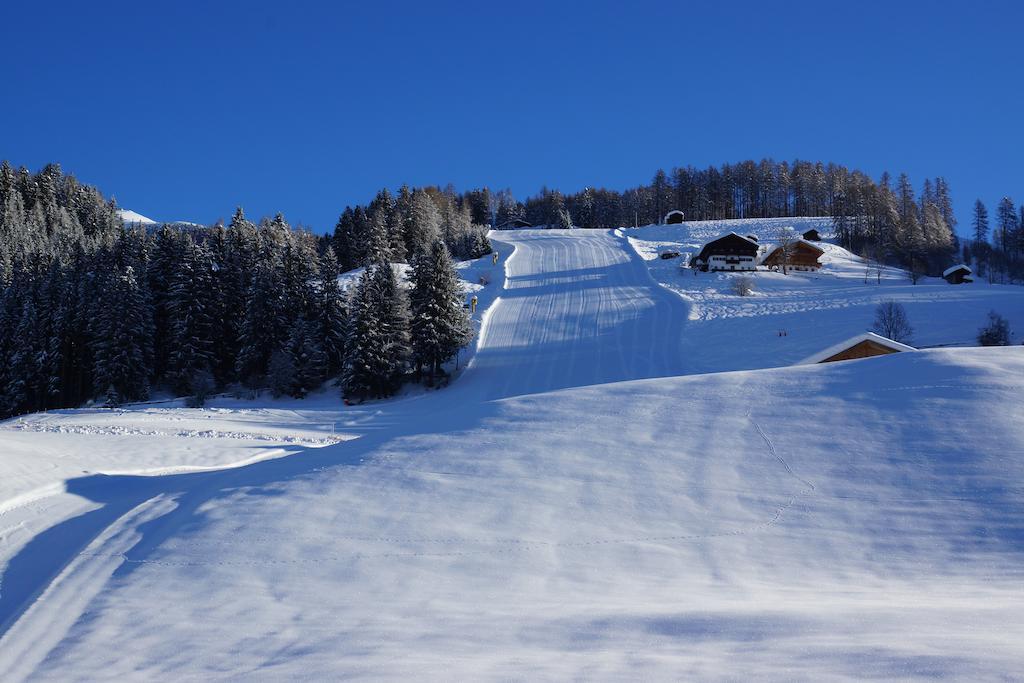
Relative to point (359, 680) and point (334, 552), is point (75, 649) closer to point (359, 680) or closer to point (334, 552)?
point (334, 552)

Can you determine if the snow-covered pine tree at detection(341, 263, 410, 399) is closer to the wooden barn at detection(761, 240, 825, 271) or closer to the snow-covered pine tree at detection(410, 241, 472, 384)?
the snow-covered pine tree at detection(410, 241, 472, 384)

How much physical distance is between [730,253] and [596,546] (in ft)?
189

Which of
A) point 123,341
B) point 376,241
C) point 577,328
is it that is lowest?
point 577,328

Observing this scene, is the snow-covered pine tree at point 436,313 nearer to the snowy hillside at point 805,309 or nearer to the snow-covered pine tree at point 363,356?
the snow-covered pine tree at point 363,356

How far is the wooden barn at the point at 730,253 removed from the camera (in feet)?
205

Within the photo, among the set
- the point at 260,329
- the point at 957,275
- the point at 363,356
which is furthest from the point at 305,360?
the point at 957,275

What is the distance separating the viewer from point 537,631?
7188mm

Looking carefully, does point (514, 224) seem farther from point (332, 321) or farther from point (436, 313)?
point (436, 313)

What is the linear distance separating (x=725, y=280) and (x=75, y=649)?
56.8 metres

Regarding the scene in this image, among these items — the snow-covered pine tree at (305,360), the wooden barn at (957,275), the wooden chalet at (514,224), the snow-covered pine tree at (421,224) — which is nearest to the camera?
the snow-covered pine tree at (305,360)

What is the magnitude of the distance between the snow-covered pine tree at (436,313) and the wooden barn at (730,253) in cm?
3024

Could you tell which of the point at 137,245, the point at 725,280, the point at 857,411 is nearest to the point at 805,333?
the point at 725,280

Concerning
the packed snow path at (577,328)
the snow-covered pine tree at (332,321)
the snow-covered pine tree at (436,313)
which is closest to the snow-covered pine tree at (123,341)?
the snow-covered pine tree at (332,321)

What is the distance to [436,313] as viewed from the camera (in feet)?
Answer: 132
